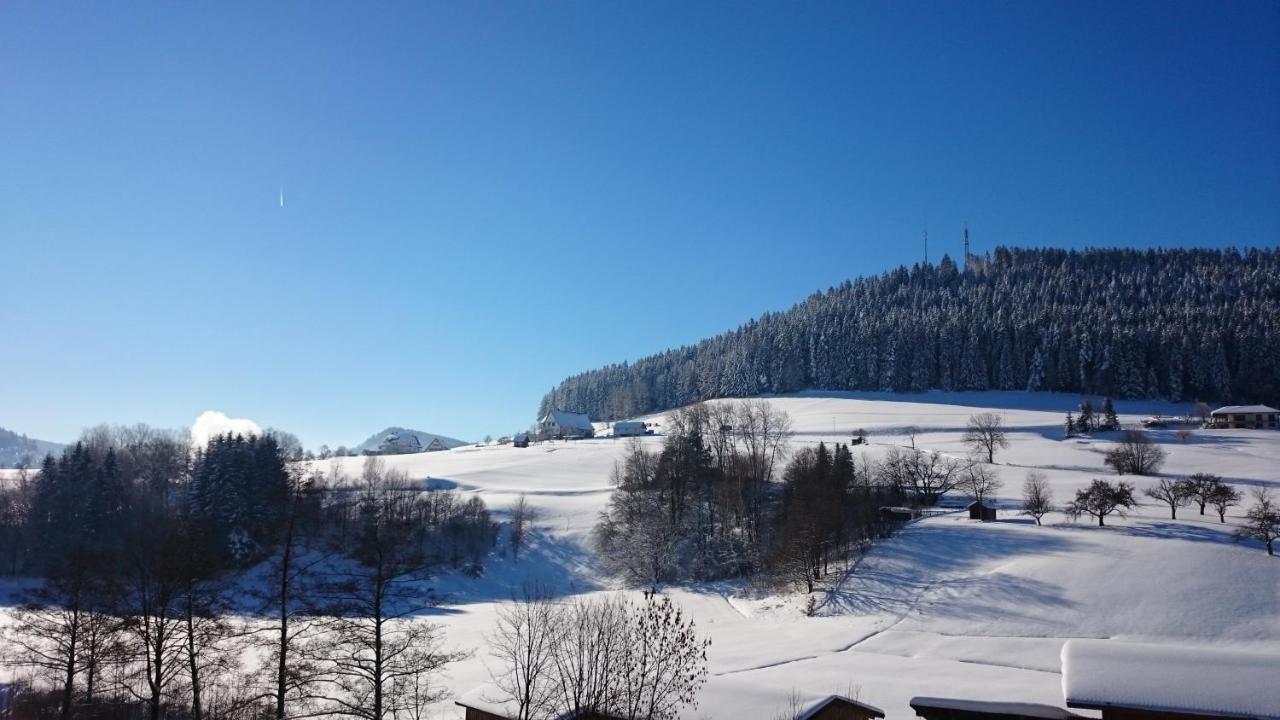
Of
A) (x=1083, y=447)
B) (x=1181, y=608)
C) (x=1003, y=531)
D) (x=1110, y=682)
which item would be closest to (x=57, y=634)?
(x=1110, y=682)

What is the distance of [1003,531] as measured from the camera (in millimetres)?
52531

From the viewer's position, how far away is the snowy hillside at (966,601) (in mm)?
27219

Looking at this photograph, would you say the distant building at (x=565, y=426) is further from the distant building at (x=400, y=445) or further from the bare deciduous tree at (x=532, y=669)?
the bare deciduous tree at (x=532, y=669)

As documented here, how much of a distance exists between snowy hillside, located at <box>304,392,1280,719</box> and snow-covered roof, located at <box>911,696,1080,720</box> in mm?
3076

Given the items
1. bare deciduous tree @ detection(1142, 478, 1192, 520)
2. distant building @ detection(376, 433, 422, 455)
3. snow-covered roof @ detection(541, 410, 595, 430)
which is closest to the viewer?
bare deciduous tree @ detection(1142, 478, 1192, 520)

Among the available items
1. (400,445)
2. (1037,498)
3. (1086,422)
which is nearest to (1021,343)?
(1086,422)

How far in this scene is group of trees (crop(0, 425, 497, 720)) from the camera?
20.2 m

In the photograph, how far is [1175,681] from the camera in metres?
12.3

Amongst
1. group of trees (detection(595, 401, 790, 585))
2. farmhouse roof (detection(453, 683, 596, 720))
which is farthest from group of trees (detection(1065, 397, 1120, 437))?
farmhouse roof (detection(453, 683, 596, 720))

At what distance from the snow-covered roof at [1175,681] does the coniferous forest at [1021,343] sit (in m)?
132

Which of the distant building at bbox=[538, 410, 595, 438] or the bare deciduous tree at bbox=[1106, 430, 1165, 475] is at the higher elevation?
the distant building at bbox=[538, 410, 595, 438]

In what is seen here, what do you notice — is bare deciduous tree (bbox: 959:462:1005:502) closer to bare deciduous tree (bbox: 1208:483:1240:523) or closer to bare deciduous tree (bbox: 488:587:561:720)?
bare deciduous tree (bbox: 1208:483:1240:523)

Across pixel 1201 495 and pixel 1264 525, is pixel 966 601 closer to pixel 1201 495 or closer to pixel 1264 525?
pixel 1264 525

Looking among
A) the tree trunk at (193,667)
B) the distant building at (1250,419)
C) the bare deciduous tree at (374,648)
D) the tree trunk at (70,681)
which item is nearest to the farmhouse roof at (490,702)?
the bare deciduous tree at (374,648)
